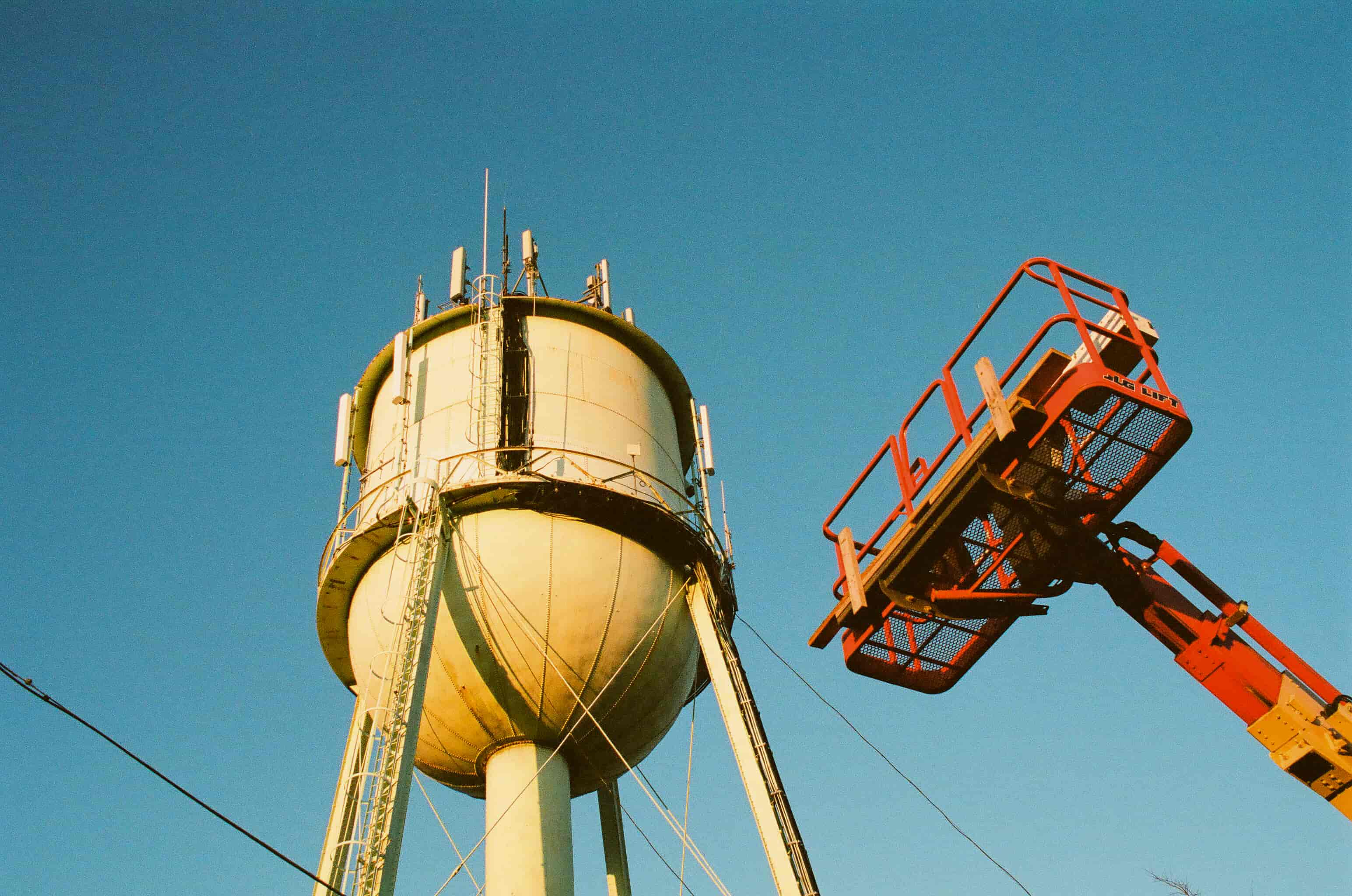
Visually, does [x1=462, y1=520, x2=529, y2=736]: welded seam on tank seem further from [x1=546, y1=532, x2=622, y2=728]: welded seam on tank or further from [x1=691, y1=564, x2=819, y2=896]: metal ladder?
[x1=691, y1=564, x2=819, y2=896]: metal ladder

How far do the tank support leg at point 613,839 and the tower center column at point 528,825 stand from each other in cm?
142

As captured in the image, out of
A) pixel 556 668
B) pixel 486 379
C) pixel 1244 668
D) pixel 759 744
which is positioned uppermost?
pixel 486 379

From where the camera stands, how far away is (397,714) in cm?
1141

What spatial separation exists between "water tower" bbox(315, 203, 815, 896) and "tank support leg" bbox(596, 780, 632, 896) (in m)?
0.04

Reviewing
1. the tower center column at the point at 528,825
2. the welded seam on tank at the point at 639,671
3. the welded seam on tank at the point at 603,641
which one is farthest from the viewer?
the welded seam on tank at the point at 639,671

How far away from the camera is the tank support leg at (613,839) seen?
14.9 m

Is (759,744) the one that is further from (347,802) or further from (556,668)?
(347,802)

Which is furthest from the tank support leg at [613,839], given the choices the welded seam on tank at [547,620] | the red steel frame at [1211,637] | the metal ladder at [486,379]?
the red steel frame at [1211,637]

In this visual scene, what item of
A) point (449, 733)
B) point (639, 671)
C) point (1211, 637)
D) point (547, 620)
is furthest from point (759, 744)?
point (1211, 637)

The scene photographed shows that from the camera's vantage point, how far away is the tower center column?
1260 cm

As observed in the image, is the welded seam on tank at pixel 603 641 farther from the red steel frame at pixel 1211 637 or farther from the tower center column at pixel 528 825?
the red steel frame at pixel 1211 637

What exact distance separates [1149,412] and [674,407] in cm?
807

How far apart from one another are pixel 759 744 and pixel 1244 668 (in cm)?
501

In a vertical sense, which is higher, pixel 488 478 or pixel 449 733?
pixel 488 478
